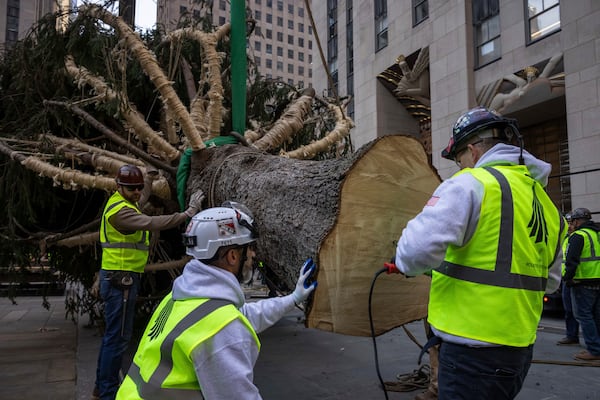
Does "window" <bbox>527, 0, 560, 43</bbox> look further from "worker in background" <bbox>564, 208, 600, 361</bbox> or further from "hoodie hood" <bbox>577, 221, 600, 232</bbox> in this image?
"worker in background" <bbox>564, 208, 600, 361</bbox>

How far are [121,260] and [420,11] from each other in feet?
60.3

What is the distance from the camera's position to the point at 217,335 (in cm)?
146

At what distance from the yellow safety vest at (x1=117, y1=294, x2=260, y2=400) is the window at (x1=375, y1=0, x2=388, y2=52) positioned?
21445 millimetres

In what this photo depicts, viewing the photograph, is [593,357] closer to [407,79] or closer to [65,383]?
[65,383]

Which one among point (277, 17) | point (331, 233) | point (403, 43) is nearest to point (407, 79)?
point (403, 43)

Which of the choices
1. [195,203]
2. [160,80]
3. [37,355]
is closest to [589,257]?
[195,203]

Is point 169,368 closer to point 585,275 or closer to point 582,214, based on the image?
point 585,275

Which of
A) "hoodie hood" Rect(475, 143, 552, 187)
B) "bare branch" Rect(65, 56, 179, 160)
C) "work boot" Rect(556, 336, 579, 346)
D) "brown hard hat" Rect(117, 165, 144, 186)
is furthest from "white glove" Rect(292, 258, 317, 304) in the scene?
"work boot" Rect(556, 336, 579, 346)

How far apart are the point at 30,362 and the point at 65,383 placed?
1.14 meters

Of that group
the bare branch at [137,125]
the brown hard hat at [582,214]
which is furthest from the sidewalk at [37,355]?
the brown hard hat at [582,214]

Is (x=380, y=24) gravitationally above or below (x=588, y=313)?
above

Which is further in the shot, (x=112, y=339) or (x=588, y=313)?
(x=588, y=313)

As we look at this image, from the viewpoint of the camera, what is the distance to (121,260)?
3.97 m

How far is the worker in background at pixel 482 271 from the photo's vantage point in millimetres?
1803
